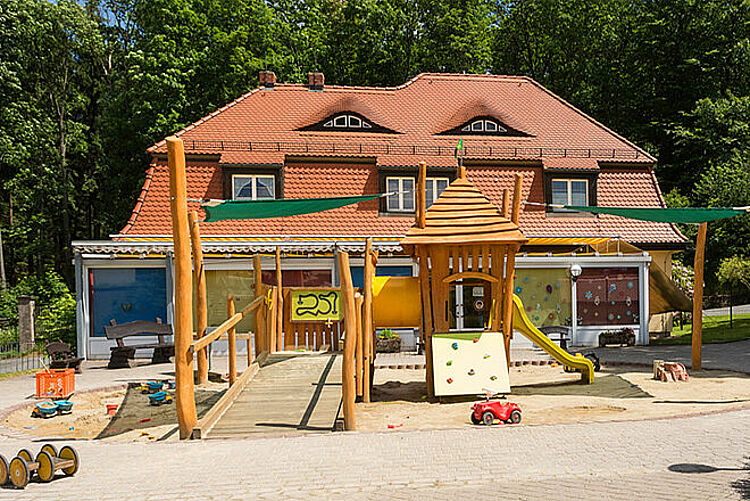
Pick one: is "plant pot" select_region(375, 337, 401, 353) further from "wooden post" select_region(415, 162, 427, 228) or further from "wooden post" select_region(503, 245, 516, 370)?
"wooden post" select_region(415, 162, 427, 228)

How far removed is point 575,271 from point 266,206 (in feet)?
39.2

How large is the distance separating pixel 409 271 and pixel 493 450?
1299cm

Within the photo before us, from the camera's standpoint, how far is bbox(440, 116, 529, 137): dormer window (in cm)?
2603

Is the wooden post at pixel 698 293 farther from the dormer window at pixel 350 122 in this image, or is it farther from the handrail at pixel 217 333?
the dormer window at pixel 350 122

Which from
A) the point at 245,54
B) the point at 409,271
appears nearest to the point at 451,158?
the point at 409,271

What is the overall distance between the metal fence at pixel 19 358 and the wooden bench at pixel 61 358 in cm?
81

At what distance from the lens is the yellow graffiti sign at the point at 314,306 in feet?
50.1

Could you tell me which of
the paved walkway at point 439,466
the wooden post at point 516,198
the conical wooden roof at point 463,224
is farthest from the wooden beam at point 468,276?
the paved walkway at point 439,466

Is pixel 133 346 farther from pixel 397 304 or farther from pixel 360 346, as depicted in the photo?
pixel 360 346

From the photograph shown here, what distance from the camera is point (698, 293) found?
14.0 meters

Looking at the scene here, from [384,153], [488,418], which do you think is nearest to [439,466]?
[488,418]

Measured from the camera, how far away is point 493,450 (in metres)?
7.89

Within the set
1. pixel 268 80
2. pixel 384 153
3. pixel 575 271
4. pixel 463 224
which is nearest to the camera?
pixel 463 224

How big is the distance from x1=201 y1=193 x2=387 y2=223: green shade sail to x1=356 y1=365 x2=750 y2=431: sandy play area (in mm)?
3453
